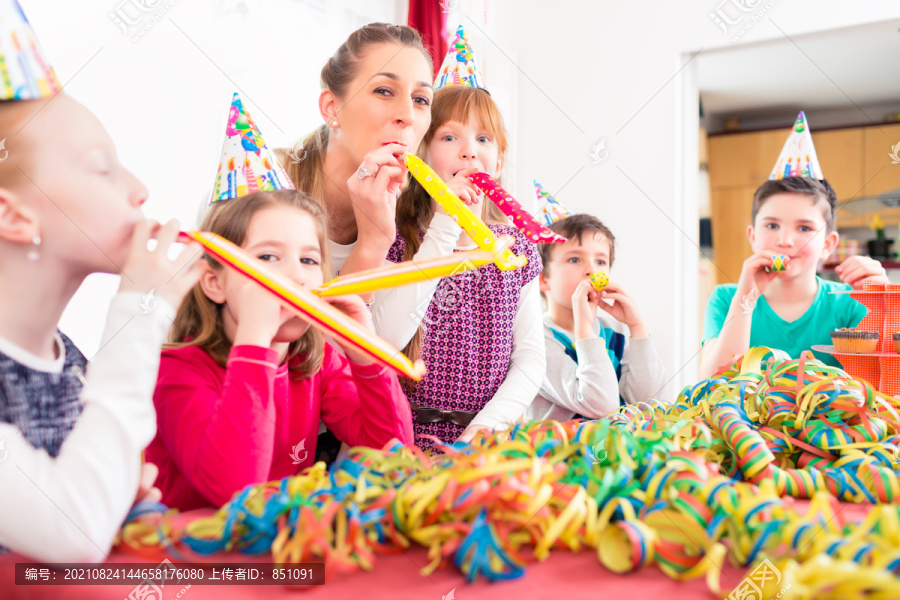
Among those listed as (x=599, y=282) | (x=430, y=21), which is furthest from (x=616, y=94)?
(x=599, y=282)

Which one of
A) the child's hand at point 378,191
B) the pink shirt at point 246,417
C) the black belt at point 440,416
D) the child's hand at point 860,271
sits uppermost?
the child's hand at point 378,191

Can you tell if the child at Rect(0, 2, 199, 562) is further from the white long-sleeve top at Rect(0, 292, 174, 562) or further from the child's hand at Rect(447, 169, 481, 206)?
the child's hand at Rect(447, 169, 481, 206)

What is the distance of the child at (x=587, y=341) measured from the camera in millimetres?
1200

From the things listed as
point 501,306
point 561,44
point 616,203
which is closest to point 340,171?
point 501,306

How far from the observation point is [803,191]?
54.1 inches

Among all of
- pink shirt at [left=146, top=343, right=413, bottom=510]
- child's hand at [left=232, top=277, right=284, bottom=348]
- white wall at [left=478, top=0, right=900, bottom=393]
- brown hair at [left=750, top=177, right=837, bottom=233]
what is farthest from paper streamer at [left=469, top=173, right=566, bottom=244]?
white wall at [left=478, top=0, right=900, bottom=393]

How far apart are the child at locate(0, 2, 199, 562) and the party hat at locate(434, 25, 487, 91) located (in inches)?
30.1

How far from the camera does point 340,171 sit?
35.8 inches

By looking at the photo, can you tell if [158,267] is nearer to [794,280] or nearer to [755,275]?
[755,275]

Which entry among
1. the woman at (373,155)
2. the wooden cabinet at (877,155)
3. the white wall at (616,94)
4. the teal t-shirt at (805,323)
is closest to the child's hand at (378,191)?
the woman at (373,155)

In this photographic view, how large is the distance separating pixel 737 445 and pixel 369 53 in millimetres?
691

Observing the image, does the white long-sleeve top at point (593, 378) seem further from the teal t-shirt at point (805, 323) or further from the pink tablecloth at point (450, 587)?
the pink tablecloth at point (450, 587)

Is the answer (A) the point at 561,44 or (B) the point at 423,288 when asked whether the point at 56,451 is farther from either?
(A) the point at 561,44

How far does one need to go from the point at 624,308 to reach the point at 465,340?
1.48ft
